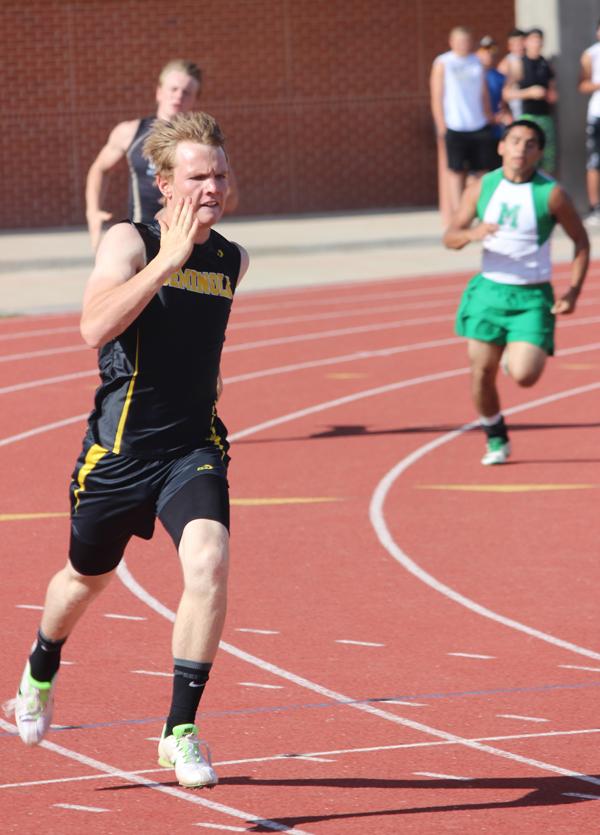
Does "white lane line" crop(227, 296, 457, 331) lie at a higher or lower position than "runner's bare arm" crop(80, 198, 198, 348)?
lower

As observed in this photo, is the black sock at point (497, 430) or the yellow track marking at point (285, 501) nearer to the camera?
the yellow track marking at point (285, 501)

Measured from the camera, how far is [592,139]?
23125mm

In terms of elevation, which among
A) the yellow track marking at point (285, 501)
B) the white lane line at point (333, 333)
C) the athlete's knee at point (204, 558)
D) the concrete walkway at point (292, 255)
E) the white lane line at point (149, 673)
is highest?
the athlete's knee at point (204, 558)

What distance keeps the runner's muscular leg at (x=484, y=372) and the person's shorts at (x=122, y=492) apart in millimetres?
5123

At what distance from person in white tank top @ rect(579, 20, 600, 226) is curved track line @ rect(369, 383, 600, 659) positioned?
10363mm

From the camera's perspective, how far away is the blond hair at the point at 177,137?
5.21 metres

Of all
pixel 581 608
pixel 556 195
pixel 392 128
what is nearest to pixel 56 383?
pixel 556 195

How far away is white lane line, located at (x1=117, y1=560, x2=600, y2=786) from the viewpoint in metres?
5.38

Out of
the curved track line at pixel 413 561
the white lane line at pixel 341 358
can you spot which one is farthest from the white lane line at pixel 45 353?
the curved track line at pixel 413 561

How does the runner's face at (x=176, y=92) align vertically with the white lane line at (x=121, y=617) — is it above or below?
above

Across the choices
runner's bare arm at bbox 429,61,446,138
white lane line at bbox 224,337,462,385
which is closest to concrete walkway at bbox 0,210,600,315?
runner's bare arm at bbox 429,61,446,138

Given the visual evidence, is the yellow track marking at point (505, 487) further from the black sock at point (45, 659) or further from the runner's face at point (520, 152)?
the black sock at point (45, 659)

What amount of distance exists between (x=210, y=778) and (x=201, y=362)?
3.95ft

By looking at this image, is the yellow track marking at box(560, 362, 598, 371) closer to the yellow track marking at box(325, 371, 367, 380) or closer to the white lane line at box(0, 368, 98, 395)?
the yellow track marking at box(325, 371, 367, 380)
